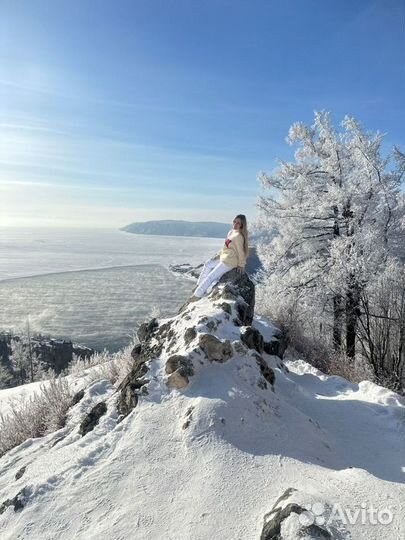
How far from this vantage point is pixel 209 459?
158 inches

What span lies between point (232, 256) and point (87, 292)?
141 ft

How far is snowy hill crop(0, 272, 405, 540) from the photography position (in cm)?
331

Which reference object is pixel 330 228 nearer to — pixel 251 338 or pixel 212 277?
pixel 212 277

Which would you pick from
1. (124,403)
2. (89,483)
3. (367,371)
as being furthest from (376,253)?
(89,483)

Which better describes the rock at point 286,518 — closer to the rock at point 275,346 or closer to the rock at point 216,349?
the rock at point 216,349

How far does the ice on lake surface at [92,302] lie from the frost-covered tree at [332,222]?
19.3 metres

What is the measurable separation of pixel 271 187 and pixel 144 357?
31.6 feet

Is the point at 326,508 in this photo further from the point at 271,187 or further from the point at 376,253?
the point at 271,187

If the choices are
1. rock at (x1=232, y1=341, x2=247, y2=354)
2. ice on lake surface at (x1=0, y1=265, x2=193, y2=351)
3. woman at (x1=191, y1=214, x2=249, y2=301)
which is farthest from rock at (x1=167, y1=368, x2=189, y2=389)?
ice on lake surface at (x1=0, y1=265, x2=193, y2=351)

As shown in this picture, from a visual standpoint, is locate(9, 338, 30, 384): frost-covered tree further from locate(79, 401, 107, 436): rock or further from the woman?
locate(79, 401, 107, 436): rock

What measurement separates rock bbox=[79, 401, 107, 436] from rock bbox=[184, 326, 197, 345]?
1345 mm

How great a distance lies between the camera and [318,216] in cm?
1301

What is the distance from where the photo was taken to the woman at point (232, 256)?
8.23 meters

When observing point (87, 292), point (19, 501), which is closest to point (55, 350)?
point (87, 292)
